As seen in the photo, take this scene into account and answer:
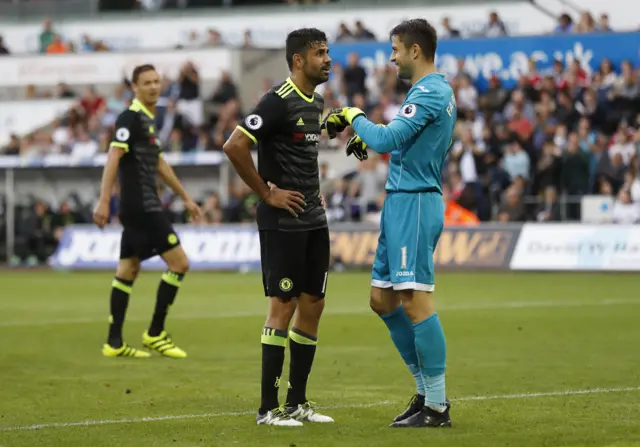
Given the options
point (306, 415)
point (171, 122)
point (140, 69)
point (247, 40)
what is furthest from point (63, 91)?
point (306, 415)

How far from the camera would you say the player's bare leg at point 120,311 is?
12359 millimetres

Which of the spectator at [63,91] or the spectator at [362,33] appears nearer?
the spectator at [362,33]

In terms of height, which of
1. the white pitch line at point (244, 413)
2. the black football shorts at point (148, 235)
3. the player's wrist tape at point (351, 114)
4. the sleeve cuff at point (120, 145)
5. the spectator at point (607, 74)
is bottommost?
the white pitch line at point (244, 413)

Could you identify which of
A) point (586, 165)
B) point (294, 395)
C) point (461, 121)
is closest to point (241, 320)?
point (294, 395)

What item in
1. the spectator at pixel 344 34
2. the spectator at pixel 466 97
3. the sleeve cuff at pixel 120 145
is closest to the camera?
the sleeve cuff at pixel 120 145

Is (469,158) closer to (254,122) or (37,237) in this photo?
(37,237)

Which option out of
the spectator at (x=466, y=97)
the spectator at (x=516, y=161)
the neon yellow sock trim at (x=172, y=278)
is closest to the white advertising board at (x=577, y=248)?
the spectator at (x=516, y=161)

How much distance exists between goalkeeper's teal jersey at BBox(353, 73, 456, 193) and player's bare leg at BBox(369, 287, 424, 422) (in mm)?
653

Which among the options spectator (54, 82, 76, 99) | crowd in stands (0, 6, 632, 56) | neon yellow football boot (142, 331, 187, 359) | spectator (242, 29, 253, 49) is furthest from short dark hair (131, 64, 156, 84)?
spectator (54, 82, 76, 99)

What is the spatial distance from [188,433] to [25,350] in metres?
5.43

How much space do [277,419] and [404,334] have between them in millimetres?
931

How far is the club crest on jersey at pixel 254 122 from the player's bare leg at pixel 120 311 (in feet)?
15.4

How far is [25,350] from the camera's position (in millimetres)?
12820

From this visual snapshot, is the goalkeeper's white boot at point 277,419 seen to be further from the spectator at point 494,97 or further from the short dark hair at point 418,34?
the spectator at point 494,97
